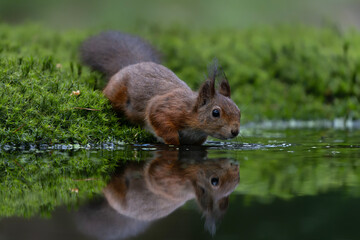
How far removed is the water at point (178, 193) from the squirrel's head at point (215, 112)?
241mm

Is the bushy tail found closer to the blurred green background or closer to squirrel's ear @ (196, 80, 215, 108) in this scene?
squirrel's ear @ (196, 80, 215, 108)

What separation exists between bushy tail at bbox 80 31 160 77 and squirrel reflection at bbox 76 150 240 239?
2883 mm

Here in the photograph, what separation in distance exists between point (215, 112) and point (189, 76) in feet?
13.4

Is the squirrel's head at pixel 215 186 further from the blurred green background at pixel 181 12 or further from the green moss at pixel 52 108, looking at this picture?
the blurred green background at pixel 181 12

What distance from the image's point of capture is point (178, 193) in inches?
146

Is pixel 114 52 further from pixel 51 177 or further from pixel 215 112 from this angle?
pixel 51 177

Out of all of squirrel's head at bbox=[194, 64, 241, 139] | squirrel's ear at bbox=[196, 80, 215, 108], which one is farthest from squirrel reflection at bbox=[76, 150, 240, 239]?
squirrel's ear at bbox=[196, 80, 215, 108]

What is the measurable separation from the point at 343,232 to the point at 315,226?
0.15m

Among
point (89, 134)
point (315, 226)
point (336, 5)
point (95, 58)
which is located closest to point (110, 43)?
point (95, 58)

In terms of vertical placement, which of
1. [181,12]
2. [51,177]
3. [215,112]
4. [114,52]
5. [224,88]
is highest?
[181,12]

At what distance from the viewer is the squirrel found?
635cm

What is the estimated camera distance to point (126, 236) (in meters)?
2.73

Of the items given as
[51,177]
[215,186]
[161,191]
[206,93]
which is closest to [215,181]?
[215,186]

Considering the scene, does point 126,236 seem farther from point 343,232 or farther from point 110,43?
point 110,43
